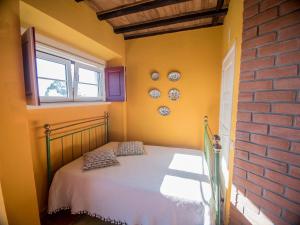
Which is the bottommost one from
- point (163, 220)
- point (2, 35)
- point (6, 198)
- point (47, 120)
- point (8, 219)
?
point (163, 220)

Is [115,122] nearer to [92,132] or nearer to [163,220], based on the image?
[92,132]

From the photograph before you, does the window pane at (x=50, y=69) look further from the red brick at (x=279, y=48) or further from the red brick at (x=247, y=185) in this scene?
the red brick at (x=247, y=185)

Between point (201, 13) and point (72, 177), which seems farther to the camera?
point (201, 13)

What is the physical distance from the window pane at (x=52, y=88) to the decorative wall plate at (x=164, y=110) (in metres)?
1.58

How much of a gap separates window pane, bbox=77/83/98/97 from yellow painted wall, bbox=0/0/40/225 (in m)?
1.14

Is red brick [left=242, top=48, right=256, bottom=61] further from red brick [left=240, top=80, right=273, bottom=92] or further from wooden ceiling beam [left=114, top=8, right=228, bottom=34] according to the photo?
wooden ceiling beam [left=114, top=8, right=228, bottom=34]

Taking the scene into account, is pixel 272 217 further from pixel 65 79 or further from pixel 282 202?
pixel 65 79

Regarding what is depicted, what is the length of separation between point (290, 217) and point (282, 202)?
8cm

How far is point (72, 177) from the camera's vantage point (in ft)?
5.42

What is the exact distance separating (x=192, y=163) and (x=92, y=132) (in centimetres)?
172

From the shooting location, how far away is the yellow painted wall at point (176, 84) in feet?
8.25

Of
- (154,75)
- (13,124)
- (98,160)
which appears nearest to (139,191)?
(98,160)

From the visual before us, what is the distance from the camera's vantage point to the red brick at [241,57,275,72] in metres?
0.97

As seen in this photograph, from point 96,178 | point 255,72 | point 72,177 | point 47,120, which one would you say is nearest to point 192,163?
point 96,178
